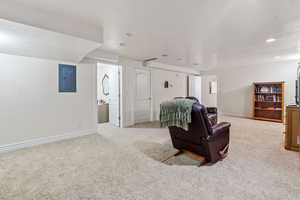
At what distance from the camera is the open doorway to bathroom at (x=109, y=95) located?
16.8ft

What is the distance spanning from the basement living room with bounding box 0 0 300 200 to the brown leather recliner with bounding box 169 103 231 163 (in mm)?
19

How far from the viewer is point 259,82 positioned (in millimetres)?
5992

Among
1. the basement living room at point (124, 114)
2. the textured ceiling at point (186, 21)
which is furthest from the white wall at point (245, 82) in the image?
the textured ceiling at point (186, 21)

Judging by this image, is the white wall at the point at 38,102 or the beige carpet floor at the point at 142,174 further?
the white wall at the point at 38,102

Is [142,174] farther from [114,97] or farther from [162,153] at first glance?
[114,97]

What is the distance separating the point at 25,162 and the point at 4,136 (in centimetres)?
107

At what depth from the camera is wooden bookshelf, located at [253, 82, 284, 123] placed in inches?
221

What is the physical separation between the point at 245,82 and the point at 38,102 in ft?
24.6

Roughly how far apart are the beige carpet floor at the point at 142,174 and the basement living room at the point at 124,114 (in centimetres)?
2

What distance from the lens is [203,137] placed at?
7.18ft

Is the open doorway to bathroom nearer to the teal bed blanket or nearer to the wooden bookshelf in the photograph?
the teal bed blanket

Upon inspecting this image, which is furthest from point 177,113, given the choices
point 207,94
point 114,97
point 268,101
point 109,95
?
point 207,94

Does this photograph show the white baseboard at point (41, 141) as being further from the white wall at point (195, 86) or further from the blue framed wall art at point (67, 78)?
the white wall at point (195, 86)

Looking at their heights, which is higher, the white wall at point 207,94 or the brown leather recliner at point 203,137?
the white wall at point 207,94
